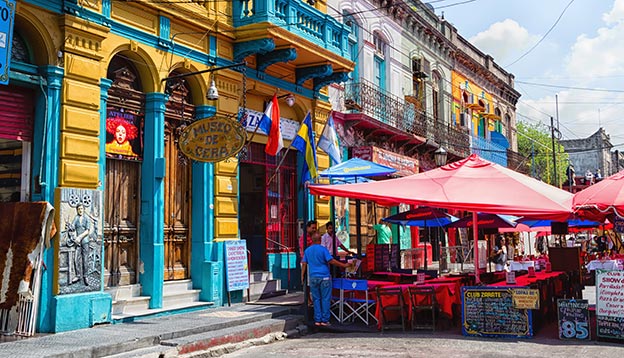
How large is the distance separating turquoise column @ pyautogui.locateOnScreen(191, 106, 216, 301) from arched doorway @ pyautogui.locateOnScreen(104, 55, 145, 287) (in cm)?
141

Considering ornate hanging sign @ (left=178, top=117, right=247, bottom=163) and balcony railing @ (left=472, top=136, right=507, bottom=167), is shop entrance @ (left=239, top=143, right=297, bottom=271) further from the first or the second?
balcony railing @ (left=472, top=136, right=507, bottom=167)

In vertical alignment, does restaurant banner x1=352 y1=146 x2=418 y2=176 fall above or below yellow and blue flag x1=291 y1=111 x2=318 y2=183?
above

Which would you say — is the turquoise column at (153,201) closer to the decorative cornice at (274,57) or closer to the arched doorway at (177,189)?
the arched doorway at (177,189)

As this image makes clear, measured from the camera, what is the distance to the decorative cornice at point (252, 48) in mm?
13453

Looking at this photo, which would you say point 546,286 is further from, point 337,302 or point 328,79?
point 328,79

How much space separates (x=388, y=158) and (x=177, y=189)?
943cm

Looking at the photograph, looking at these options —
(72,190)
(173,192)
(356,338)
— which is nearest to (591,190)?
(356,338)

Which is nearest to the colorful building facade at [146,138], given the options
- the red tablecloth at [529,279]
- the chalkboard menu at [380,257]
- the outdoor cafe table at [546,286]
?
the chalkboard menu at [380,257]

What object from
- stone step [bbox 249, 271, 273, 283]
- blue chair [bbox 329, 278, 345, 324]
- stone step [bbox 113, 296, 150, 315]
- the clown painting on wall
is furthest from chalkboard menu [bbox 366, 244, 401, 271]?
the clown painting on wall

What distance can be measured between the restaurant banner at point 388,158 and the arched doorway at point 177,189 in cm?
712

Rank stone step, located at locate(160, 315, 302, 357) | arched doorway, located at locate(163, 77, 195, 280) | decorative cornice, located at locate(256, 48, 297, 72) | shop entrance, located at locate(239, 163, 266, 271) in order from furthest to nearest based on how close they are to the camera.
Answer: shop entrance, located at locate(239, 163, 266, 271), decorative cornice, located at locate(256, 48, 297, 72), arched doorway, located at locate(163, 77, 195, 280), stone step, located at locate(160, 315, 302, 357)

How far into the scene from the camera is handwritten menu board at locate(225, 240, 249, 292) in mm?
12852

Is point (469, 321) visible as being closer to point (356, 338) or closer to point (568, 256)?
point (356, 338)

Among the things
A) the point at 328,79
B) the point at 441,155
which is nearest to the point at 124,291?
the point at 328,79
